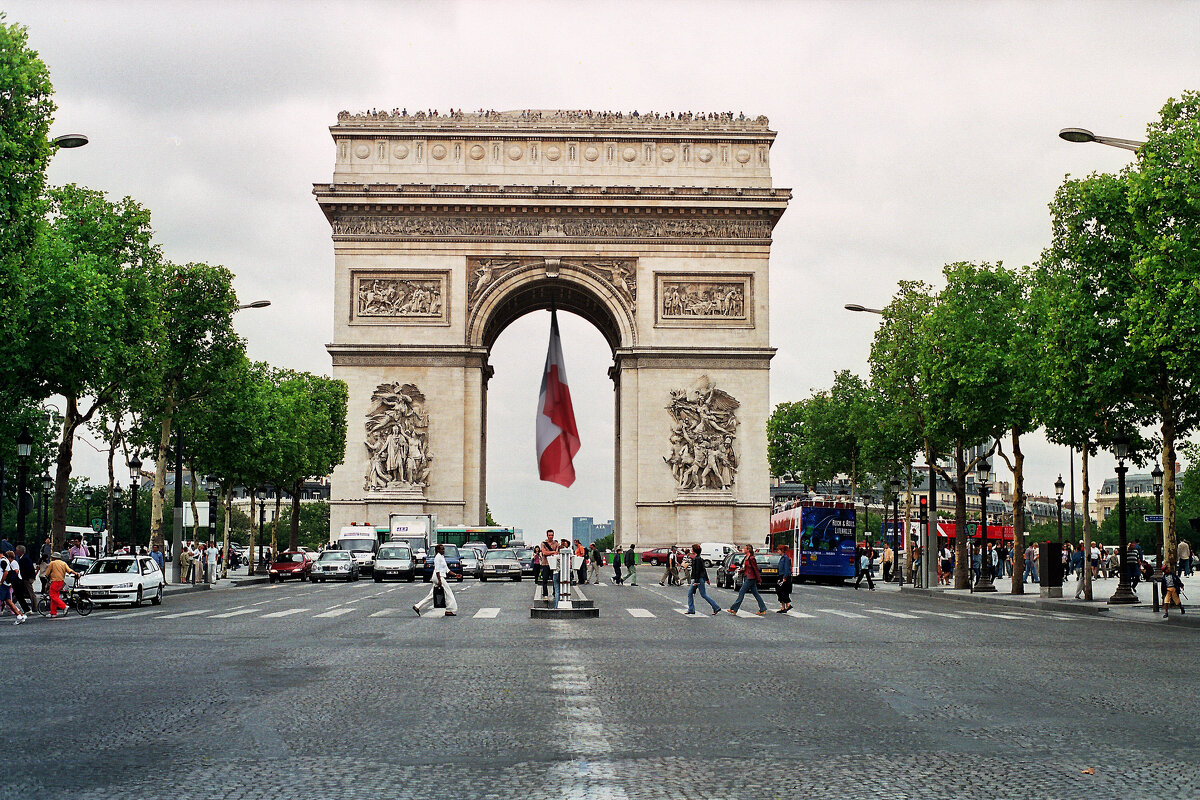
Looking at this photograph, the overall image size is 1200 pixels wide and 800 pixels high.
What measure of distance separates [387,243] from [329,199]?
3157 millimetres

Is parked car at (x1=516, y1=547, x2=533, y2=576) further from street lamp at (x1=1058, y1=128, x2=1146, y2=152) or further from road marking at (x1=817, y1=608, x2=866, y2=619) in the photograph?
street lamp at (x1=1058, y1=128, x2=1146, y2=152)

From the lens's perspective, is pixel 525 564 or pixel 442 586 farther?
pixel 525 564

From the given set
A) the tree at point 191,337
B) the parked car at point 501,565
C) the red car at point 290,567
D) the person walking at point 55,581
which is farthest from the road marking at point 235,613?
the red car at point 290,567

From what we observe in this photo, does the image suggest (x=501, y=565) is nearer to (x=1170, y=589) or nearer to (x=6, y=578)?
(x=6, y=578)

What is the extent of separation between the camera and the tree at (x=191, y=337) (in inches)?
1791

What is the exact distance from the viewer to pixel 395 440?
202ft

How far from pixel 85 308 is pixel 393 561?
67.4ft

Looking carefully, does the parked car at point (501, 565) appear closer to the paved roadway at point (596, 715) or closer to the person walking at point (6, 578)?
the person walking at point (6, 578)

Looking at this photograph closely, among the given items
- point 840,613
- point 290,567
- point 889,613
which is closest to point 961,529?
point 889,613

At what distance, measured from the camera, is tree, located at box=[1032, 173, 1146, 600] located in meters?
30.8

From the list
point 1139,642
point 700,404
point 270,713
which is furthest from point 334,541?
point 270,713

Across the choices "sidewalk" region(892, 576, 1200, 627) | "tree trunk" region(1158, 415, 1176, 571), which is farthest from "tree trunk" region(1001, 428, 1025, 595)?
"tree trunk" region(1158, 415, 1176, 571)

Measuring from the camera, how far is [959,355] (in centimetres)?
4175

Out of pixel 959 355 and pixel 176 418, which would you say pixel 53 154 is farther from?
pixel 959 355
